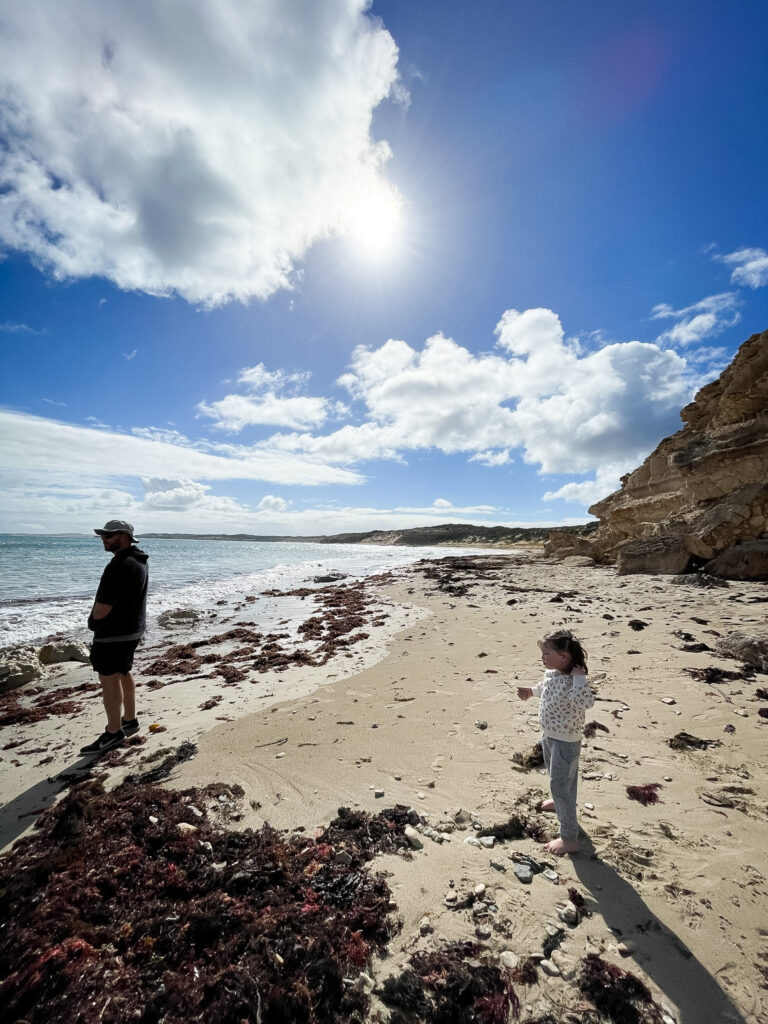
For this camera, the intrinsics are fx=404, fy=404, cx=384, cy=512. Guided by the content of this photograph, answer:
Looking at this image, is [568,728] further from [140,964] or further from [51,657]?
[51,657]

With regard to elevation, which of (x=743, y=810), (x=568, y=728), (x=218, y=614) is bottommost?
(x=218, y=614)

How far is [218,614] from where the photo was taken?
1455 cm

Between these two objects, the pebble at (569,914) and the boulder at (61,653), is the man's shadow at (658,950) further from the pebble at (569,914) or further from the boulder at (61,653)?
the boulder at (61,653)

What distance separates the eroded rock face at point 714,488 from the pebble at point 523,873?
15.7 m

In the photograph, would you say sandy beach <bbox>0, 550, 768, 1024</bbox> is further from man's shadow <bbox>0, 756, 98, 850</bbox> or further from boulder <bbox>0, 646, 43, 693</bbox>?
boulder <bbox>0, 646, 43, 693</bbox>

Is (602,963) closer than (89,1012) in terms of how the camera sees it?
No

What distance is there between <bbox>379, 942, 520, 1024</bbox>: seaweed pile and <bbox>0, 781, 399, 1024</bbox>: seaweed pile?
21 centimetres

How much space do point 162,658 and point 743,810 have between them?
32.9 feet

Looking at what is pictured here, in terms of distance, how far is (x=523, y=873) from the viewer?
9.14 ft

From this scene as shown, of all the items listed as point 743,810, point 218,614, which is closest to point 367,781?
point 743,810

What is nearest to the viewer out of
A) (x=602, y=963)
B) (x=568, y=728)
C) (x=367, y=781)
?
(x=602, y=963)

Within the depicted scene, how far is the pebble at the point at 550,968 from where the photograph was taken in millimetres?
2127

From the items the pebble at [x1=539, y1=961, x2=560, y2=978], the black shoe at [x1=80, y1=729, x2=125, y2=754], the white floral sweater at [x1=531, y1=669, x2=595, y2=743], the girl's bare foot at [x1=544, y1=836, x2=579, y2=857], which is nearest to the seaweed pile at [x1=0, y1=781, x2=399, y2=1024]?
the pebble at [x1=539, y1=961, x2=560, y2=978]

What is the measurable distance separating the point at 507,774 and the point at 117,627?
15.9ft
